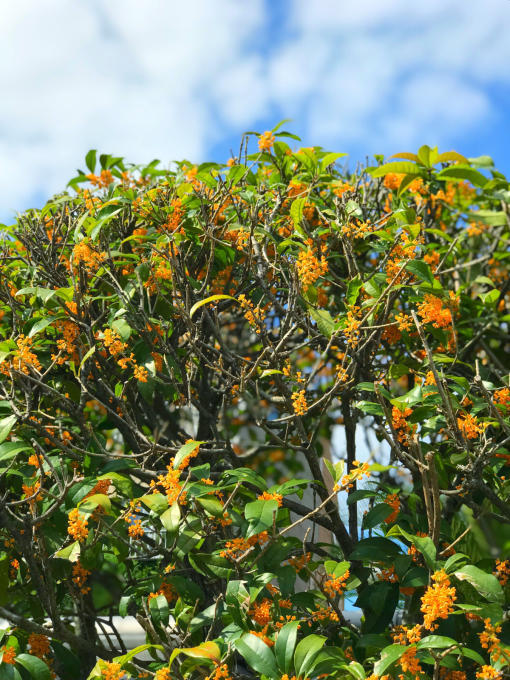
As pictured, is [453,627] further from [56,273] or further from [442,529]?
[56,273]

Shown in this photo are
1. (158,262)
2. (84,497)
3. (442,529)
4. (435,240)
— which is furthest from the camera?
(435,240)

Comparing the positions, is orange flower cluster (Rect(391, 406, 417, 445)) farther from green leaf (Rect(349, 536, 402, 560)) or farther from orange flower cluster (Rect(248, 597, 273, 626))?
orange flower cluster (Rect(248, 597, 273, 626))

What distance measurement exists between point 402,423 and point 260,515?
23.3 inches

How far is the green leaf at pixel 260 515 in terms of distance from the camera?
69.6 inches

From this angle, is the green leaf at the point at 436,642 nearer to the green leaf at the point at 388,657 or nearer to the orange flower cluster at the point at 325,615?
the green leaf at the point at 388,657

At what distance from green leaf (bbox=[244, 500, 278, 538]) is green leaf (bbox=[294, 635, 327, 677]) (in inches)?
12.1

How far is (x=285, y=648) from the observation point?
1.63m

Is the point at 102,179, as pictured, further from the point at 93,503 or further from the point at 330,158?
the point at 93,503

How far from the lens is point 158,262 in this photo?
238cm

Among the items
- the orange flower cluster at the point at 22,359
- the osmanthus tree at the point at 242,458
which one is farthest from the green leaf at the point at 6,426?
the orange flower cluster at the point at 22,359

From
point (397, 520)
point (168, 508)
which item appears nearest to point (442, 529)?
point (397, 520)

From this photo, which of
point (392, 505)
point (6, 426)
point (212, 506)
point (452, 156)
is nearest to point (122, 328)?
point (6, 426)

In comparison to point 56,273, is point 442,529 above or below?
below

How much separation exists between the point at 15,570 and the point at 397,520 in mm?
1421
